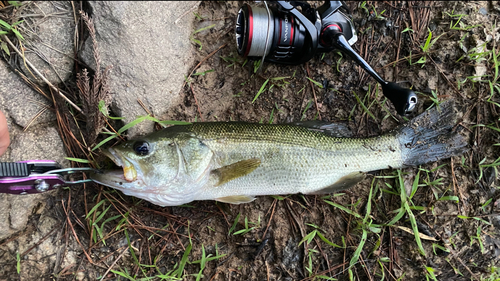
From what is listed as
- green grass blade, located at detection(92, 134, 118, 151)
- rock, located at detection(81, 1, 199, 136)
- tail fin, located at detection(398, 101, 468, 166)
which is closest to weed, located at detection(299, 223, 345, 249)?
tail fin, located at detection(398, 101, 468, 166)

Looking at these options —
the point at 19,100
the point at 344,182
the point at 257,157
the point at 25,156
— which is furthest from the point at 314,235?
the point at 19,100

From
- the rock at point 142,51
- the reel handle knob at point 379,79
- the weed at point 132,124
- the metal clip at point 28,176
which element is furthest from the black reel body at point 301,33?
the metal clip at point 28,176

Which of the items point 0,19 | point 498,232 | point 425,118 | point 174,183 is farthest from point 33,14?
point 498,232

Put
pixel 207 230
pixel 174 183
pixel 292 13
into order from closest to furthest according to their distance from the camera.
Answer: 1. pixel 174 183
2. pixel 292 13
3. pixel 207 230

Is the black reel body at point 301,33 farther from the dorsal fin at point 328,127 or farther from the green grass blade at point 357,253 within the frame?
the green grass blade at point 357,253

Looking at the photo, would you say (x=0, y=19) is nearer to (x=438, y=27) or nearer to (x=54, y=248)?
(x=54, y=248)

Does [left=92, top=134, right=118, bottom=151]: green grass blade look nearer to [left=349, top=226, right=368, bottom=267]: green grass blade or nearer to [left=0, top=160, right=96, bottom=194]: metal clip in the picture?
[left=0, top=160, right=96, bottom=194]: metal clip

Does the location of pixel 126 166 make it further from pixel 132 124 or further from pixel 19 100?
pixel 19 100
